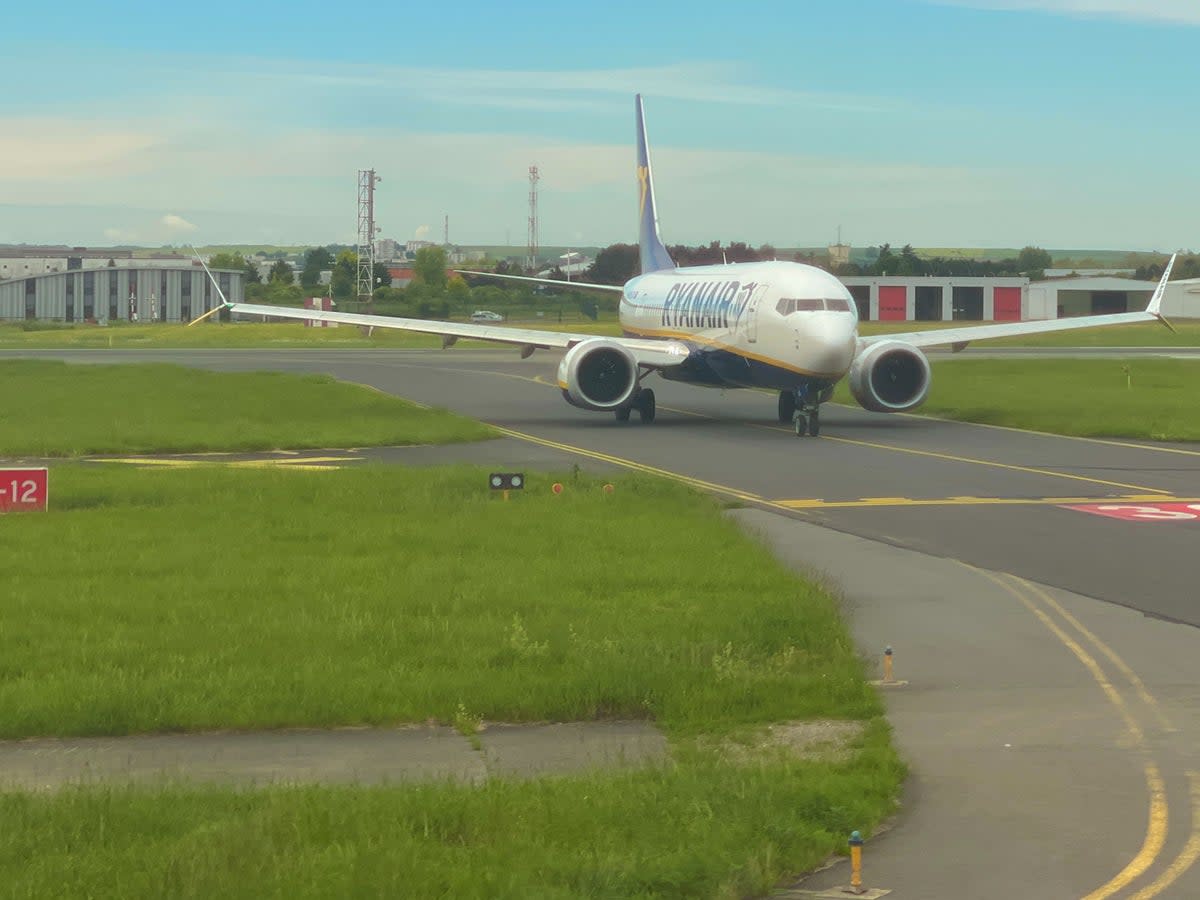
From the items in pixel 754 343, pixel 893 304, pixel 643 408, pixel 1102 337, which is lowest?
pixel 643 408

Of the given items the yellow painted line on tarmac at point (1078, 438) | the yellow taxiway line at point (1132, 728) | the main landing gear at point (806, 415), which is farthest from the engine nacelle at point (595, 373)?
the yellow taxiway line at point (1132, 728)

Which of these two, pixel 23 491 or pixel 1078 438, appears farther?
pixel 1078 438

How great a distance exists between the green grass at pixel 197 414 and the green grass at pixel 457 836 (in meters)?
24.2

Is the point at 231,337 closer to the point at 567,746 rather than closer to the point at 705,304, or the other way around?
the point at 705,304

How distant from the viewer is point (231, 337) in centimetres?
11131

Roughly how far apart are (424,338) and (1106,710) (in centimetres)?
10248

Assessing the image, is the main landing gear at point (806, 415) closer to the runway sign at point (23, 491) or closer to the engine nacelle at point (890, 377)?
the engine nacelle at point (890, 377)

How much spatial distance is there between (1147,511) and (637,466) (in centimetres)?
972

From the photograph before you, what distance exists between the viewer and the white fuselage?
37.0 m

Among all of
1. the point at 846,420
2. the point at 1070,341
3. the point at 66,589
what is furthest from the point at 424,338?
the point at 66,589

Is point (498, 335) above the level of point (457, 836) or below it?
above

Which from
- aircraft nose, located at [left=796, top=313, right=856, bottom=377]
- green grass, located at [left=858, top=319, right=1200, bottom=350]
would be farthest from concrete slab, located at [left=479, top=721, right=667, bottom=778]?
green grass, located at [left=858, top=319, right=1200, bottom=350]

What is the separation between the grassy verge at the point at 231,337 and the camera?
3907 inches

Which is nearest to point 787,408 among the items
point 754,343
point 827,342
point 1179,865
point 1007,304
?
point 754,343
